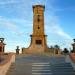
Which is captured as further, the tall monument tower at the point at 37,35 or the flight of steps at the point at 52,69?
the tall monument tower at the point at 37,35

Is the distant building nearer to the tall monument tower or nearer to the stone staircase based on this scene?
the tall monument tower

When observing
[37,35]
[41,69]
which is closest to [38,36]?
[37,35]

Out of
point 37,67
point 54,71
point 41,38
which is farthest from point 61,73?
point 41,38

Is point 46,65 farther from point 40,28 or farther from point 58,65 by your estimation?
point 40,28

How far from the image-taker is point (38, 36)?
152 feet

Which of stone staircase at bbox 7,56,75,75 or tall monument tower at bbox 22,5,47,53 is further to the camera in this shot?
tall monument tower at bbox 22,5,47,53

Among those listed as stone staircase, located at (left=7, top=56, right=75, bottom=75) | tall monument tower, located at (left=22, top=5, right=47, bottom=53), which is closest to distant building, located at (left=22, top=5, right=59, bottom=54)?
tall monument tower, located at (left=22, top=5, right=47, bottom=53)

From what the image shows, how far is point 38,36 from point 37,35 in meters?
0.23

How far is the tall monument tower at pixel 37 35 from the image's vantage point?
46250 millimetres

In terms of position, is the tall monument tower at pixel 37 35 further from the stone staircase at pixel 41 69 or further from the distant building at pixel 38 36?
the stone staircase at pixel 41 69

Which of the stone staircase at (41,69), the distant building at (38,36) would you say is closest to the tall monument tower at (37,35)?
the distant building at (38,36)

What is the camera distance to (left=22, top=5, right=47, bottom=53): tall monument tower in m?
46.2

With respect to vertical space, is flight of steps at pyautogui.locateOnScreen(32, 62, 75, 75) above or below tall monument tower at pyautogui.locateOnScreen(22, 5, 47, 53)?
below

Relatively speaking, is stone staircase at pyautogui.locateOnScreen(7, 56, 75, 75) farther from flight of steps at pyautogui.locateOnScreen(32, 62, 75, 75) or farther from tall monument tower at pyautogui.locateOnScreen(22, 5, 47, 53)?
tall monument tower at pyautogui.locateOnScreen(22, 5, 47, 53)
